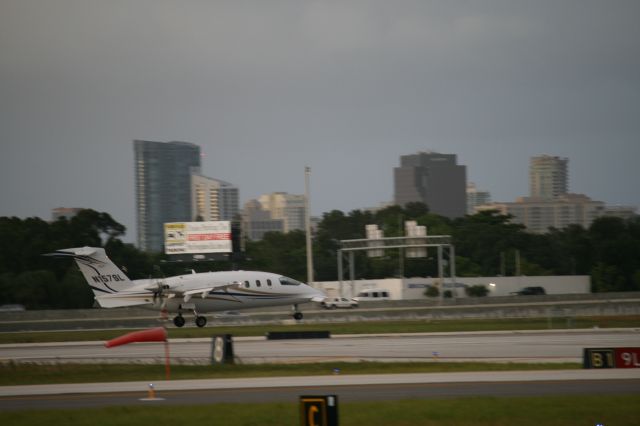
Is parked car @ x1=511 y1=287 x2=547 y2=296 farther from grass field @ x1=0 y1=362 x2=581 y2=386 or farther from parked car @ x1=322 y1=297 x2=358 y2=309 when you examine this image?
grass field @ x1=0 y1=362 x2=581 y2=386

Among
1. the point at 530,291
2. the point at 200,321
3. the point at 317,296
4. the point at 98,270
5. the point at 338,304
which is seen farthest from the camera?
the point at 530,291

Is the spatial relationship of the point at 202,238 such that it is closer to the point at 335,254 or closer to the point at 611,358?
the point at 611,358

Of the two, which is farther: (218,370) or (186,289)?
(186,289)

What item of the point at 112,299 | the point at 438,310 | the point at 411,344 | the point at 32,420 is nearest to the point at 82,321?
the point at 112,299

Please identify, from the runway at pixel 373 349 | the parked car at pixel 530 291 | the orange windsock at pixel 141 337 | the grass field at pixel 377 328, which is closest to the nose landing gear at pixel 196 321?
the grass field at pixel 377 328

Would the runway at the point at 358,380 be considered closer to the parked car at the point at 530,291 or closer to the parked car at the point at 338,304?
the parked car at the point at 338,304

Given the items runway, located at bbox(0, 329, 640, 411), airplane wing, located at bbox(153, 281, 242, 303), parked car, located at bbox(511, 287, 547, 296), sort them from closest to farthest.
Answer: runway, located at bbox(0, 329, 640, 411) → airplane wing, located at bbox(153, 281, 242, 303) → parked car, located at bbox(511, 287, 547, 296)

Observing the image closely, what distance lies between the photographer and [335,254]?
14312 cm

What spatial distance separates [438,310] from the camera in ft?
218

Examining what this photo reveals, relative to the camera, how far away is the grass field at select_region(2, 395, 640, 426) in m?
19.0

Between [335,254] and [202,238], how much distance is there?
65147mm

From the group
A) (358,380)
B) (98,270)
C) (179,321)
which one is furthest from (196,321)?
(358,380)

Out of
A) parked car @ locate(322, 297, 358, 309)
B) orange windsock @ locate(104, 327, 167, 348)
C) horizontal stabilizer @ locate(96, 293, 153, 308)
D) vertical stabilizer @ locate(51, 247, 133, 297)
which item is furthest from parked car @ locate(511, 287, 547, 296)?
orange windsock @ locate(104, 327, 167, 348)

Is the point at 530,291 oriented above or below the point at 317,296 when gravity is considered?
below
